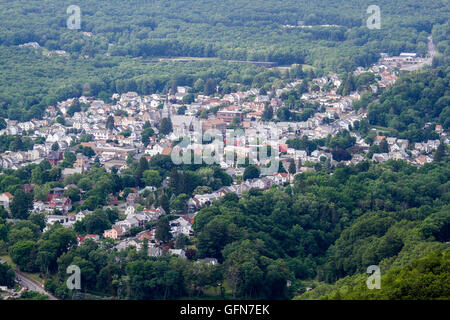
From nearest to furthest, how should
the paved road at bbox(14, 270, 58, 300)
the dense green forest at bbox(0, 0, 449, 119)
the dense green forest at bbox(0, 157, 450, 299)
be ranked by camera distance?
the paved road at bbox(14, 270, 58, 300) → the dense green forest at bbox(0, 157, 450, 299) → the dense green forest at bbox(0, 0, 449, 119)

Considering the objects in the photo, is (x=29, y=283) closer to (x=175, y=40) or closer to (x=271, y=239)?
(x=271, y=239)

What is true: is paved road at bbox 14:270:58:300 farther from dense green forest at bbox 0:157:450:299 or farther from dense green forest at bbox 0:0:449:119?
dense green forest at bbox 0:0:449:119

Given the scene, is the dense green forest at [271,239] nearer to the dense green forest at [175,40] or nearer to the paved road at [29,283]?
the paved road at [29,283]

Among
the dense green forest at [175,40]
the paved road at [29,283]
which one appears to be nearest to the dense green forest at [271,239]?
the paved road at [29,283]

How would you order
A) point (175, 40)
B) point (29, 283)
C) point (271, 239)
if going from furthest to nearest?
point (175, 40), point (271, 239), point (29, 283)

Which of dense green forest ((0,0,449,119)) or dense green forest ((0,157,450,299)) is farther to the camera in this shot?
dense green forest ((0,0,449,119))

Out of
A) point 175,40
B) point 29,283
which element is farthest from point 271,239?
point 175,40

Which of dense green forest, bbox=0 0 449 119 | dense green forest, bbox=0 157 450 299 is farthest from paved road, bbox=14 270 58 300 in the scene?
dense green forest, bbox=0 0 449 119

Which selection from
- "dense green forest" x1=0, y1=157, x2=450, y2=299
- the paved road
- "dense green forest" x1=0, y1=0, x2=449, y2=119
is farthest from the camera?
"dense green forest" x1=0, y1=0, x2=449, y2=119
